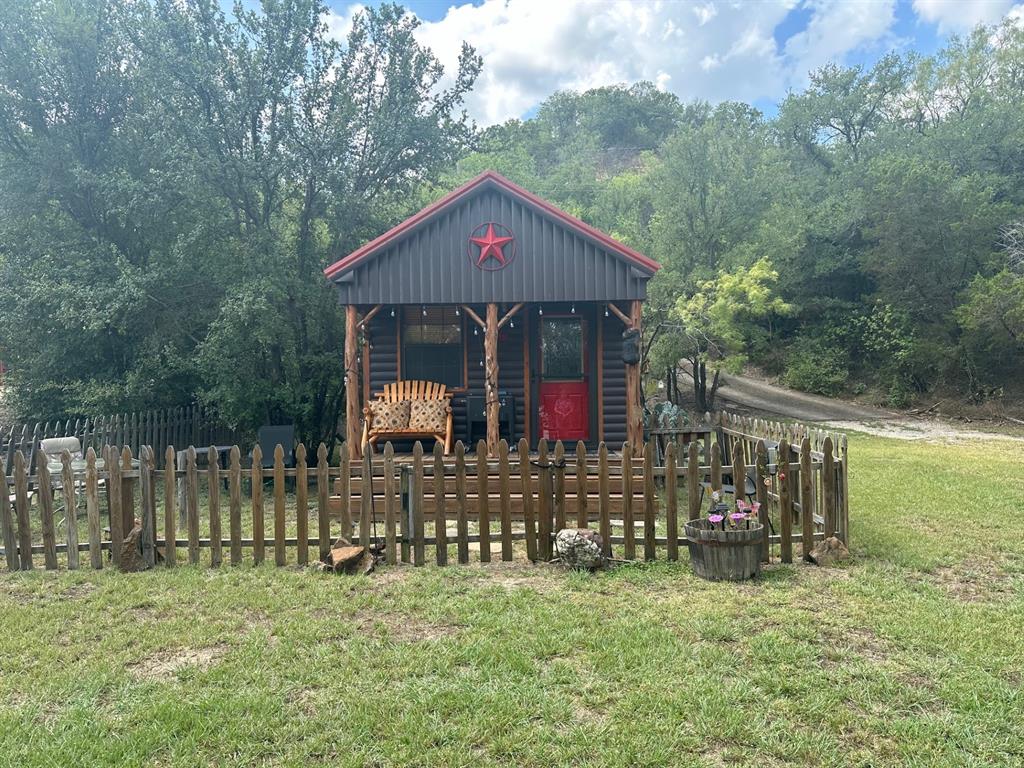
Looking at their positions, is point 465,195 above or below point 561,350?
above

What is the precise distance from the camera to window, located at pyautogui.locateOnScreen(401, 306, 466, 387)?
13.4 metres

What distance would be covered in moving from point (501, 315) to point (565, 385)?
1.97 meters

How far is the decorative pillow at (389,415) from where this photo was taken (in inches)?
482

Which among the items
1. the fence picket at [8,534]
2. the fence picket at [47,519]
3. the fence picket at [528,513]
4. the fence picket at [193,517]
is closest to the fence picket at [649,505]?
the fence picket at [528,513]

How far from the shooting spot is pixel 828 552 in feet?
21.1

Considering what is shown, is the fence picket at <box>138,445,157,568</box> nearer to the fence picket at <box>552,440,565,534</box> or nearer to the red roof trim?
the fence picket at <box>552,440,565,534</box>

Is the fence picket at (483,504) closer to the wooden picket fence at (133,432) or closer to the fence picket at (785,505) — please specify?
the fence picket at (785,505)

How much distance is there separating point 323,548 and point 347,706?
2884mm

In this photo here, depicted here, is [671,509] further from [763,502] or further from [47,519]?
[47,519]

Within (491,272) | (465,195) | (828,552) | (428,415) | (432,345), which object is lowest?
(828,552)

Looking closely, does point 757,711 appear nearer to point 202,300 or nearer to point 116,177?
point 202,300

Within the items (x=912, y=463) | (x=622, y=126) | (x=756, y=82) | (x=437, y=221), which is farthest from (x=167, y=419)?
(x=622, y=126)

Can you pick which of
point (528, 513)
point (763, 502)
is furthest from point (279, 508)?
point (763, 502)

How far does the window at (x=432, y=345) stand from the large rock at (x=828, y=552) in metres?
8.17
